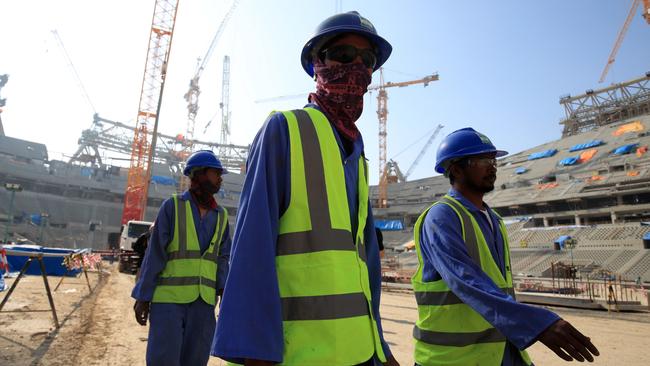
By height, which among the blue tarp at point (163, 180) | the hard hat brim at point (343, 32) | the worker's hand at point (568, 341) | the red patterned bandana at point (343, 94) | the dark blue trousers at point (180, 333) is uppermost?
the blue tarp at point (163, 180)

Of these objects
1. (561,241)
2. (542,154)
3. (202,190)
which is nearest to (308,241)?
(202,190)

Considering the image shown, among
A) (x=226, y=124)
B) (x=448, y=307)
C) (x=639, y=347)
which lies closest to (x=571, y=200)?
(x=639, y=347)

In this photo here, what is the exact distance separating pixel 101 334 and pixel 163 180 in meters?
60.8

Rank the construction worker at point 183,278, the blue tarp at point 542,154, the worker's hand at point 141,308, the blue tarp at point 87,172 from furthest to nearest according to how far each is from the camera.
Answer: the blue tarp at point 87,172, the blue tarp at point 542,154, the worker's hand at point 141,308, the construction worker at point 183,278

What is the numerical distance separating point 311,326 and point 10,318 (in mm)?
8042

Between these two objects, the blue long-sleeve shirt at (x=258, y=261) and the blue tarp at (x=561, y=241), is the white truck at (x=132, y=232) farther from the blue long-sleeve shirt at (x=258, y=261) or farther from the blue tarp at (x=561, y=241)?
the blue tarp at (x=561, y=241)

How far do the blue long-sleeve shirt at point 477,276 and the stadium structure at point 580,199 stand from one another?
2546 centimetres

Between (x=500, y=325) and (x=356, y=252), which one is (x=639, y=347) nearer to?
(x=500, y=325)

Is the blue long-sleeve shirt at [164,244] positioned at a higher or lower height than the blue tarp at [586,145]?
lower

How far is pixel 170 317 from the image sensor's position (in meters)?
3.13

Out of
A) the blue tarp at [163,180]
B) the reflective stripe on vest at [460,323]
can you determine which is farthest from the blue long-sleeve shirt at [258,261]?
the blue tarp at [163,180]

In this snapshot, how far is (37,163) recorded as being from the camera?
55.6 meters

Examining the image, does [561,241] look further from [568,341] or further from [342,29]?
[342,29]

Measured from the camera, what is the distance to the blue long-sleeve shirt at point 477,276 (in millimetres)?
1688
